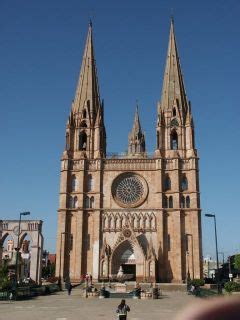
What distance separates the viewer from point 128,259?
54.9 meters

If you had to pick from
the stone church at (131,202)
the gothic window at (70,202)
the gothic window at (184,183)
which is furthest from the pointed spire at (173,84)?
the gothic window at (70,202)

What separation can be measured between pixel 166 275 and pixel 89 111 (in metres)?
26.5

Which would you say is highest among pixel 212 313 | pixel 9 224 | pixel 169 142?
pixel 169 142

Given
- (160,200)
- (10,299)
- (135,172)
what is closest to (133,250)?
(160,200)

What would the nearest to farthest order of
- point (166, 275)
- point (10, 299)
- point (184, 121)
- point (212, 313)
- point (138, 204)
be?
1. point (212, 313)
2. point (10, 299)
3. point (166, 275)
4. point (138, 204)
5. point (184, 121)

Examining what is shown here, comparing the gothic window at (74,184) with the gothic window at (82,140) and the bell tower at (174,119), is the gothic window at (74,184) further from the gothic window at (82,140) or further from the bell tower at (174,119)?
the bell tower at (174,119)

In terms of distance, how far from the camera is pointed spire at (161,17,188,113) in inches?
2464

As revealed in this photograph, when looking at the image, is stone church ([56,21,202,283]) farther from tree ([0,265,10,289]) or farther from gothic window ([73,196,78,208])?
tree ([0,265,10,289])

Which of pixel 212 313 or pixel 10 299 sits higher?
pixel 212 313

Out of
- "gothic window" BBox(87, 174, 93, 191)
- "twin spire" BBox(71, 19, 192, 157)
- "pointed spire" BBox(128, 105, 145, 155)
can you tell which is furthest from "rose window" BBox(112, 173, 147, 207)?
"pointed spire" BBox(128, 105, 145, 155)

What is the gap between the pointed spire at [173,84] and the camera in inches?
2464

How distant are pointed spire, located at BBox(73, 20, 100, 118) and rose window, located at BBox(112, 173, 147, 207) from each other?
11330 millimetres

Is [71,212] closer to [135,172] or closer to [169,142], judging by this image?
Result: [135,172]

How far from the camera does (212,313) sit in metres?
1.20
